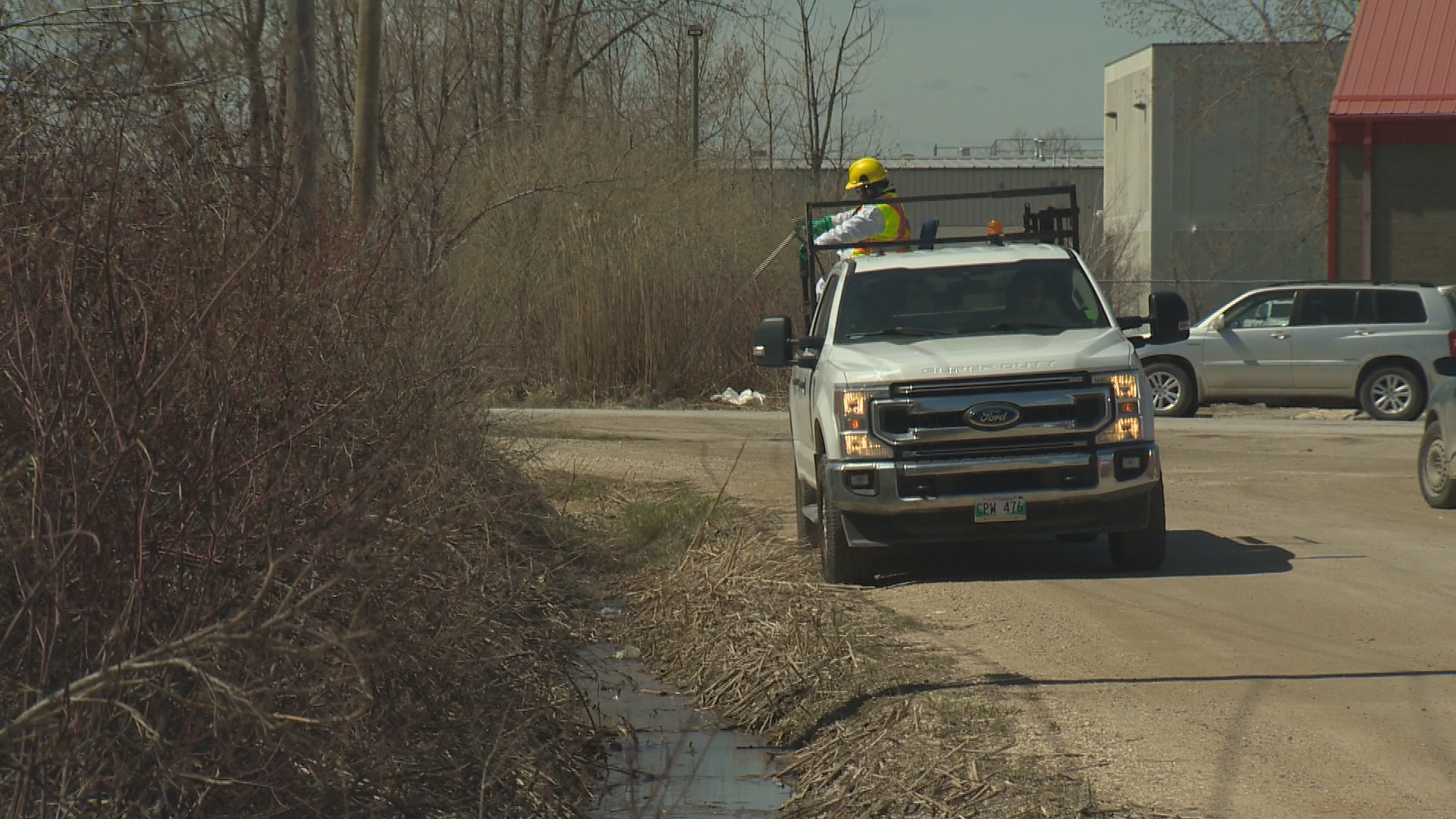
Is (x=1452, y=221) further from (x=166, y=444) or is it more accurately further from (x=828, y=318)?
(x=166, y=444)

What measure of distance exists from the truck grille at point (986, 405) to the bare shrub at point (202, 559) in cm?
279

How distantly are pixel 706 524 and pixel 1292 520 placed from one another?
4331 millimetres

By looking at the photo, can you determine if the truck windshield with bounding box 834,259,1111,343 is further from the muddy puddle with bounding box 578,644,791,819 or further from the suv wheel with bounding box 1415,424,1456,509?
the suv wheel with bounding box 1415,424,1456,509

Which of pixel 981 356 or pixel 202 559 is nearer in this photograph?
pixel 202 559

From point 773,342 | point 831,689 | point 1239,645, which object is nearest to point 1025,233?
point 773,342

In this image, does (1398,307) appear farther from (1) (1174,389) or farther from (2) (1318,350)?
(1) (1174,389)

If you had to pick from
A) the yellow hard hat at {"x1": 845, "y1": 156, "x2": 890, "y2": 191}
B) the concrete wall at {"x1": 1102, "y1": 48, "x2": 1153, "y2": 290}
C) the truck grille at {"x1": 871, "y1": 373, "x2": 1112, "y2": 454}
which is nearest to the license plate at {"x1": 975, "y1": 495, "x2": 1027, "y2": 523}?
the truck grille at {"x1": 871, "y1": 373, "x2": 1112, "y2": 454}

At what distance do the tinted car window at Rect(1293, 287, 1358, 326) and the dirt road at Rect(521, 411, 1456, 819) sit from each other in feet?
25.4

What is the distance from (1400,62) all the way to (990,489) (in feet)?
63.5

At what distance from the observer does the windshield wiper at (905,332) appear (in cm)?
992

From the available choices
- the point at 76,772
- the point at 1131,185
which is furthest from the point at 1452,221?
the point at 1131,185

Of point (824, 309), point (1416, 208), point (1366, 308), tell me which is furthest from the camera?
point (1416, 208)

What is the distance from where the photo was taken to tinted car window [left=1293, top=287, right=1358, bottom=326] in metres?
21.9

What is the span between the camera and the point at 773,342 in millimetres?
10031
